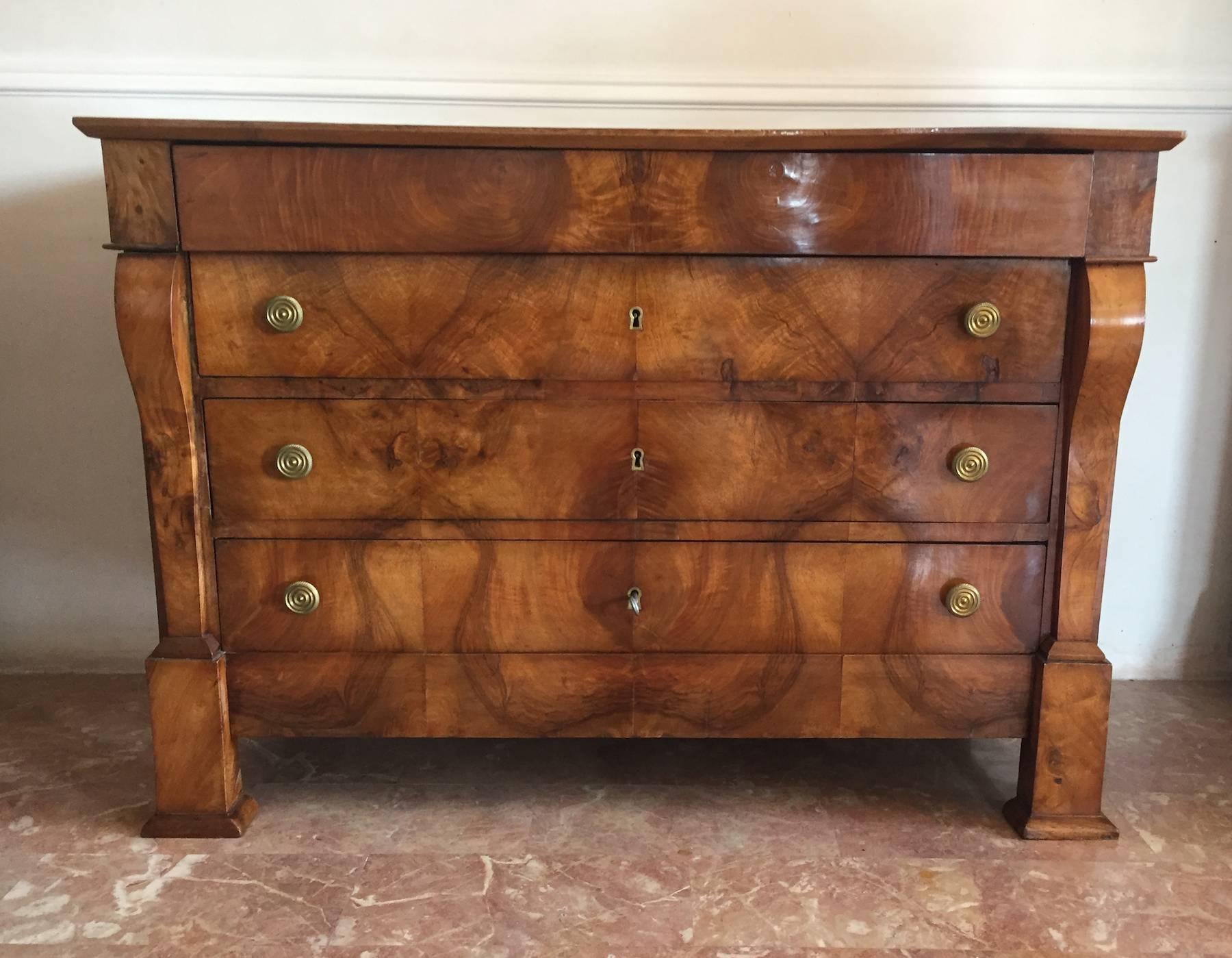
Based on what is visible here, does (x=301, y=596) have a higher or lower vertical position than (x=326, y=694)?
higher

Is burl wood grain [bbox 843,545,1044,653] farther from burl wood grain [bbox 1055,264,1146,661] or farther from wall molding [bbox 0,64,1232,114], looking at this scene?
wall molding [bbox 0,64,1232,114]

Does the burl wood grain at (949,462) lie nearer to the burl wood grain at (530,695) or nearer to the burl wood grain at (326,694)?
the burl wood grain at (530,695)

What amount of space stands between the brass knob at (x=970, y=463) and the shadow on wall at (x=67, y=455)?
1573 mm

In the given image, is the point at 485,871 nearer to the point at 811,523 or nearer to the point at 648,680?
the point at 648,680

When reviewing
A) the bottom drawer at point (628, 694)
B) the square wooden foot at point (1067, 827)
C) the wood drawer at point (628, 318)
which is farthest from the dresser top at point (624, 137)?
the square wooden foot at point (1067, 827)

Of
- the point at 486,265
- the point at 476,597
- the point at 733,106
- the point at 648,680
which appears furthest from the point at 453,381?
the point at 733,106

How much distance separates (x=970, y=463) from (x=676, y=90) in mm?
923

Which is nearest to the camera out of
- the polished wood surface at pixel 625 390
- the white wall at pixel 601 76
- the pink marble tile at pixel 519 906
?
the pink marble tile at pixel 519 906

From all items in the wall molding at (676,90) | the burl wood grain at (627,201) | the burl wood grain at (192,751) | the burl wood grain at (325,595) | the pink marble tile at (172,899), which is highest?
the wall molding at (676,90)

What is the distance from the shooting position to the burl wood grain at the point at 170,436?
123cm

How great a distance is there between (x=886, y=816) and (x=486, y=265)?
1029 mm

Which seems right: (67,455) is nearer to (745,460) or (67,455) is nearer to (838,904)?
(745,460)

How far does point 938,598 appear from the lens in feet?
4.37

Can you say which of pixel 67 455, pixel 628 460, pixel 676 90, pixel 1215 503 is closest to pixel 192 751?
pixel 628 460
